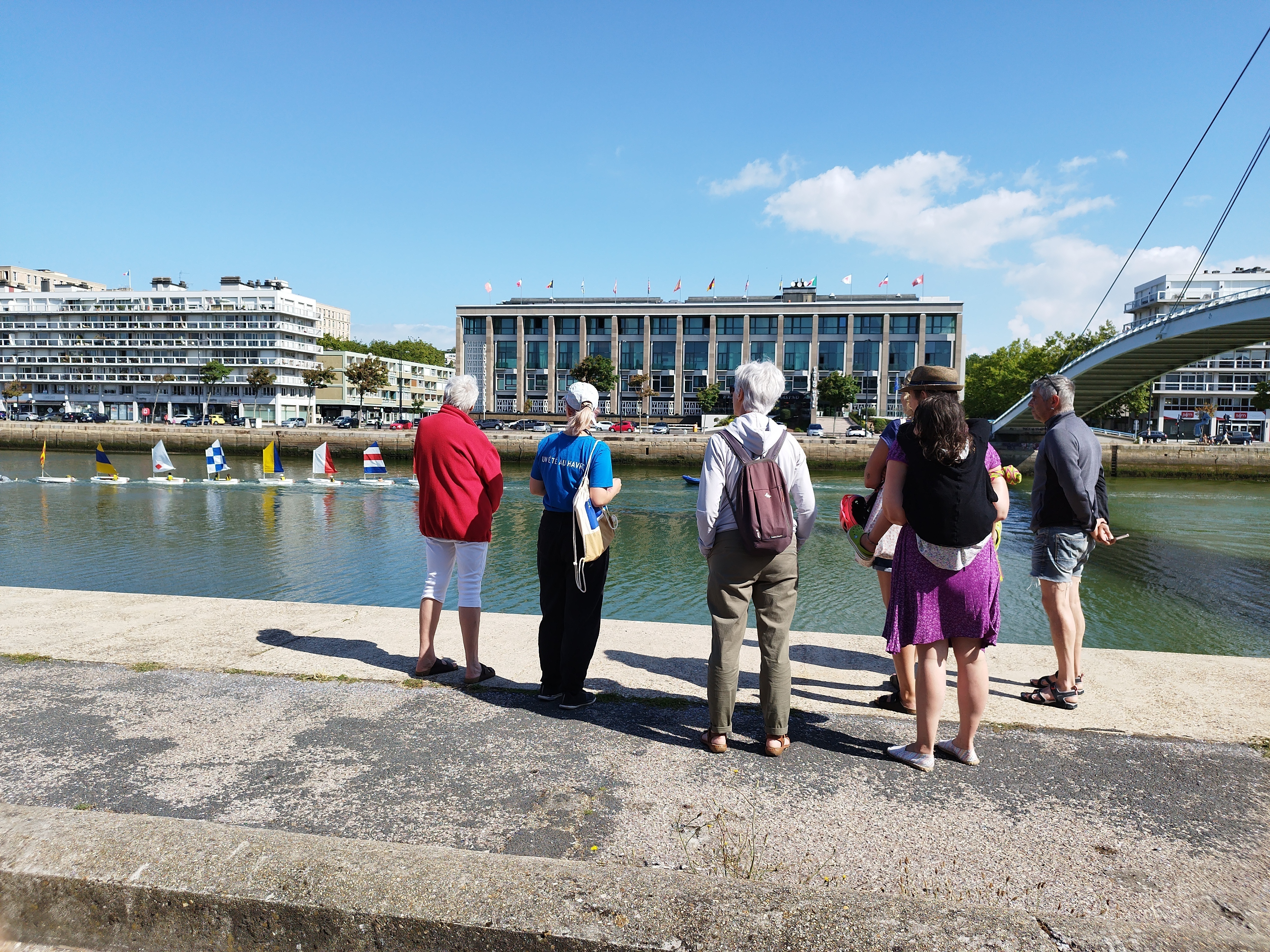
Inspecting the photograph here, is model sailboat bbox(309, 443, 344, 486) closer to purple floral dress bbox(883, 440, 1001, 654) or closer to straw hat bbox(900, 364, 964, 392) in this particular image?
straw hat bbox(900, 364, 964, 392)

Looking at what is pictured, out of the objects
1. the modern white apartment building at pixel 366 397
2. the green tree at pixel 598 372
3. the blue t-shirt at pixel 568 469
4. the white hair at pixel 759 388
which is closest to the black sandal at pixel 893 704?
the white hair at pixel 759 388

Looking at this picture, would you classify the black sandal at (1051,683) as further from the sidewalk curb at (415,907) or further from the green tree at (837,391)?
the green tree at (837,391)

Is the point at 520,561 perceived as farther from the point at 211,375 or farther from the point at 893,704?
the point at 211,375

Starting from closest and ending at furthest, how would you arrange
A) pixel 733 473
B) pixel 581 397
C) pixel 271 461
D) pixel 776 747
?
pixel 776 747 → pixel 733 473 → pixel 581 397 → pixel 271 461

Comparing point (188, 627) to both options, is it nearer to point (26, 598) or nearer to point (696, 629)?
point (26, 598)

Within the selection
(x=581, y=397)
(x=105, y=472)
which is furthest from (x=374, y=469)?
(x=581, y=397)

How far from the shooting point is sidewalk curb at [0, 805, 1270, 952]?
179 centimetres

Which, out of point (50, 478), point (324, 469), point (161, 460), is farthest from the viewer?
point (324, 469)

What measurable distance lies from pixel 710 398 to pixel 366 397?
47444 millimetres

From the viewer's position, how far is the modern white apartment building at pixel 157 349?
94750mm

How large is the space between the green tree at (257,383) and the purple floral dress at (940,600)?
9871 cm

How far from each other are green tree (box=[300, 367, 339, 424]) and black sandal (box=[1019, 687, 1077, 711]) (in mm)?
95647

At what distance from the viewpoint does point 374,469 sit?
3294cm

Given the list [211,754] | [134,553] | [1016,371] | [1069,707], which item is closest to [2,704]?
[211,754]
